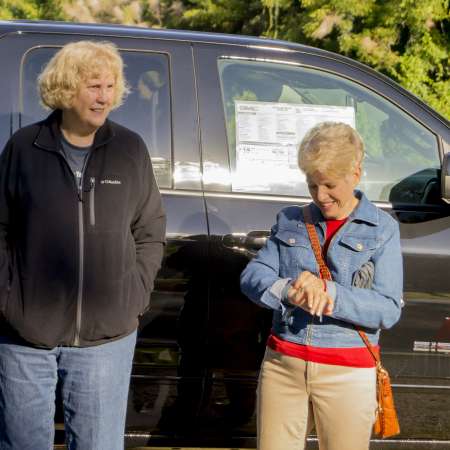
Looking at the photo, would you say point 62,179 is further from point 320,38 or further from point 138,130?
point 320,38

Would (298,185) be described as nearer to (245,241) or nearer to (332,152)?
(245,241)

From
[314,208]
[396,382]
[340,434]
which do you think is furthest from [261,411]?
[396,382]

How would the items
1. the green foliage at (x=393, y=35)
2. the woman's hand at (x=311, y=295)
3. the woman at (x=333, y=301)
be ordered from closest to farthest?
the woman's hand at (x=311, y=295), the woman at (x=333, y=301), the green foliage at (x=393, y=35)

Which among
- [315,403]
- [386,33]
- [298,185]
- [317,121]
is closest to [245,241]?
[298,185]

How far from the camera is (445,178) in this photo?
336 centimetres

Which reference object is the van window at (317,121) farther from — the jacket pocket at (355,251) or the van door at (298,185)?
the jacket pocket at (355,251)

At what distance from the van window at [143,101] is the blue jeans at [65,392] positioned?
98cm

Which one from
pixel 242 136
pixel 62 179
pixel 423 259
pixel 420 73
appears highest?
pixel 420 73

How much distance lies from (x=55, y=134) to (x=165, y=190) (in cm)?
88

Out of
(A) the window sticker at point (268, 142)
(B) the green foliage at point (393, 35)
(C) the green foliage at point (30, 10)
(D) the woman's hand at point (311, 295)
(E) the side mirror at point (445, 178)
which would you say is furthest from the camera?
(C) the green foliage at point (30, 10)

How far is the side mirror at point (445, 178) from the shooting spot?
3.30 meters

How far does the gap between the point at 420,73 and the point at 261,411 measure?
15018 millimetres

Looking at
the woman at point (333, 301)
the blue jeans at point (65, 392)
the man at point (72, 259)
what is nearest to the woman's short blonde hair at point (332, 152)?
the woman at point (333, 301)

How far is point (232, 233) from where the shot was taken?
3.35 metres
